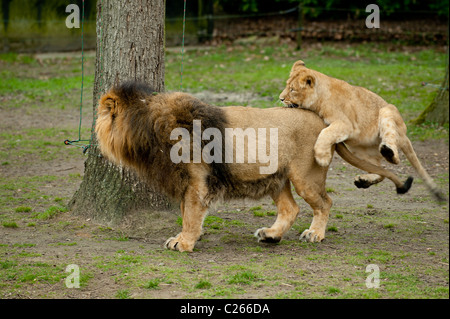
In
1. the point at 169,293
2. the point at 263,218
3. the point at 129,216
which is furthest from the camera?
the point at 263,218

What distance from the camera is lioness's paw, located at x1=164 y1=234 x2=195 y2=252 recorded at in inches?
226

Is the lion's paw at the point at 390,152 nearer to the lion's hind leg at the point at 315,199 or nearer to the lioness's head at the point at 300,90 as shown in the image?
the lion's hind leg at the point at 315,199

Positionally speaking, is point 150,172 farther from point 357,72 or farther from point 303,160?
point 357,72

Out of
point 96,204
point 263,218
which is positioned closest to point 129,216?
point 96,204

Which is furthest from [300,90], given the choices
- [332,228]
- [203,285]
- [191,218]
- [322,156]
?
[203,285]

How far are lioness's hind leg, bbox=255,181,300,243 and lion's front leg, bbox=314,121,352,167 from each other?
0.56m

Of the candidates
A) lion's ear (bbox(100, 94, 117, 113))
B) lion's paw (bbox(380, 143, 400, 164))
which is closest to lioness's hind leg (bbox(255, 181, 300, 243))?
lion's paw (bbox(380, 143, 400, 164))

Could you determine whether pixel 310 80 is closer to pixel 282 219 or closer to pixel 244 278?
pixel 282 219

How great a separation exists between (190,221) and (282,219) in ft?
3.35

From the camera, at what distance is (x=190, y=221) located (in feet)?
18.7

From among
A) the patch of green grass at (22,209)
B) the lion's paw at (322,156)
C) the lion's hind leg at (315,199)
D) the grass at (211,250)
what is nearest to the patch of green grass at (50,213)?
the grass at (211,250)

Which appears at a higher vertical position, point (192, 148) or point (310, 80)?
point (310, 80)

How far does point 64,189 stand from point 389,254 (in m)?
4.34

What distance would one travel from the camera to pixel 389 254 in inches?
226
